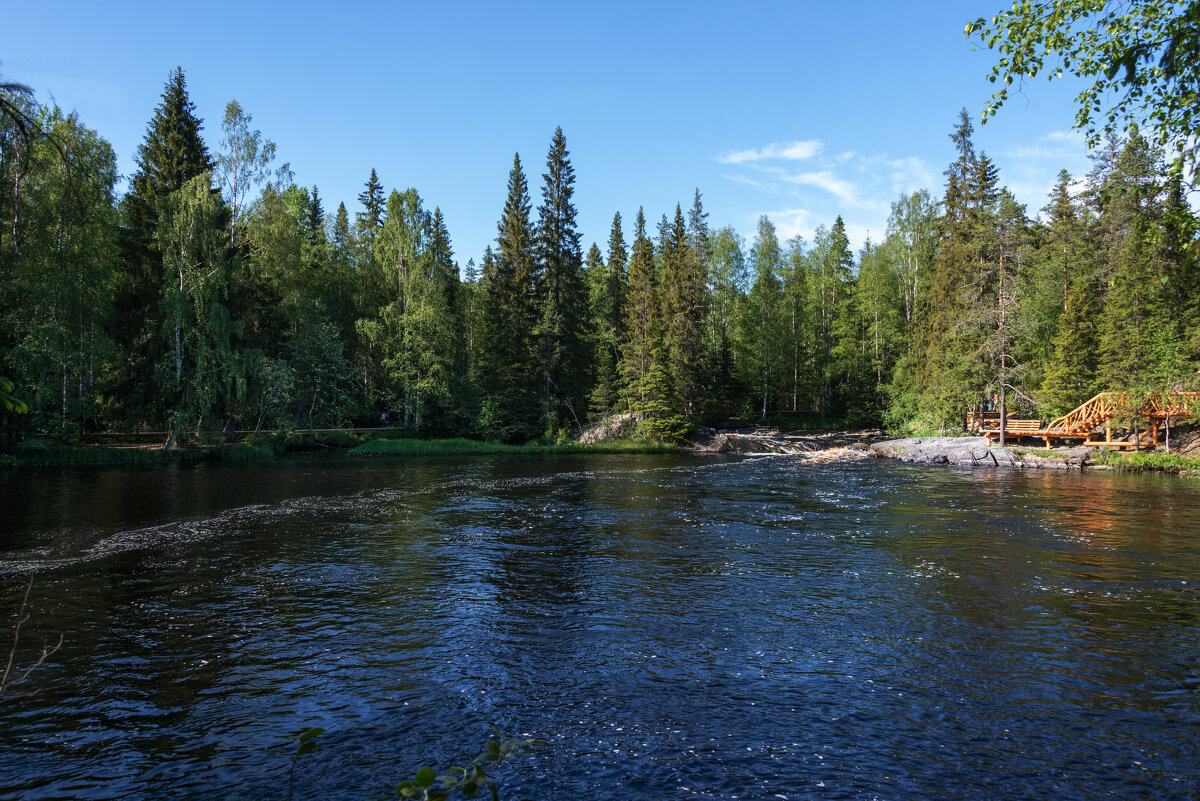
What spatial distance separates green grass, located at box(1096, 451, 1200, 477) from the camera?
31.0 meters

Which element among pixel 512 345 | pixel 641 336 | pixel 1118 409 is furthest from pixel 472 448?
pixel 1118 409

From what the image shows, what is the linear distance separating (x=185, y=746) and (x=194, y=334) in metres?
33.8

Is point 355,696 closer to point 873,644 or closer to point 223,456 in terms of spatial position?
point 873,644

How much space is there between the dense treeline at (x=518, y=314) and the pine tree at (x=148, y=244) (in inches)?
5.7

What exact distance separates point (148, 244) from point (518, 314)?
940 inches

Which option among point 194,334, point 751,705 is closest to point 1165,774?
point 751,705

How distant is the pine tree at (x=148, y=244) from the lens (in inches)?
1449

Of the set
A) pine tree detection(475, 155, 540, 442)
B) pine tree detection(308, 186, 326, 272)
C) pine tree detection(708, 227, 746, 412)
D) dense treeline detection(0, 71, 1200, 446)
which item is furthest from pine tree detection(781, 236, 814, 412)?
pine tree detection(308, 186, 326, 272)

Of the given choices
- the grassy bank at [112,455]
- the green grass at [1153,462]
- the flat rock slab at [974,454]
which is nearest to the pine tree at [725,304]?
the flat rock slab at [974,454]

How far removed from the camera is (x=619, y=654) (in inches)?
347

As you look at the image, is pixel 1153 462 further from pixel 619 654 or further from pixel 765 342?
pixel 619 654

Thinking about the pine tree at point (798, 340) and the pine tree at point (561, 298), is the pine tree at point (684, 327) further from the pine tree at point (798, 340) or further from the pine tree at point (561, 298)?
the pine tree at point (798, 340)

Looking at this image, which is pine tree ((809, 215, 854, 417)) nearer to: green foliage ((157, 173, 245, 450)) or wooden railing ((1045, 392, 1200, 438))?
wooden railing ((1045, 392, 1200, 438))

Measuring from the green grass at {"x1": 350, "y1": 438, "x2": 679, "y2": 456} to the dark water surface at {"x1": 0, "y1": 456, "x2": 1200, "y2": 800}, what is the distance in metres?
23.9
